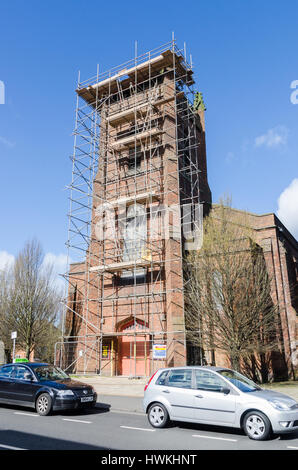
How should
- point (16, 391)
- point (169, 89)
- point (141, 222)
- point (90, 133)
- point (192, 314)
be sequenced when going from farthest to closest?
1. point (90, 133)
2. point (169, 89)
3. point (141, 222)
4. point (192, 314)
5. point (16, 391)

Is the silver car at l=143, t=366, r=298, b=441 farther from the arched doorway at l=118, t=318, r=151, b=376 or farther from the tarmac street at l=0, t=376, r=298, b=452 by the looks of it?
the arched doorway at l=118, t=318, r=151, b=376

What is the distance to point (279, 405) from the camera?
7.51 meters

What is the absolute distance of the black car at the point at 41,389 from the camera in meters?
10.1

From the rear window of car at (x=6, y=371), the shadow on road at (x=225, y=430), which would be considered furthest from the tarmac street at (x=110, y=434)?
the rear window of car at (x=6, y=371)

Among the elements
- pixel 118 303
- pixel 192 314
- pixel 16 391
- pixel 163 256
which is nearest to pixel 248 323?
pixel 192 314

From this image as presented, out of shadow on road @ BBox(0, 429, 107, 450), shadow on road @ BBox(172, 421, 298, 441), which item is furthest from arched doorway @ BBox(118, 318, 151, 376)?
shadow on road @ BBox(0, 429, 107, 450)

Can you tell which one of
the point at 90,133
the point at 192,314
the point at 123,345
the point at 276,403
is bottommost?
the point at 276,403

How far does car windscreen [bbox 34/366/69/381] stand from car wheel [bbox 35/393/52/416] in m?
0.61

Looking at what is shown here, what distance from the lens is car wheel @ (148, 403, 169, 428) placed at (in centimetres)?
859

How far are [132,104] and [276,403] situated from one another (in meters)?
23.7

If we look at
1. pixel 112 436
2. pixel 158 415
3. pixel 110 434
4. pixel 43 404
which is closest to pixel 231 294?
pixel 158 415

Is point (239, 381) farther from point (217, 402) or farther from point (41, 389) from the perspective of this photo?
point (41, 389)
